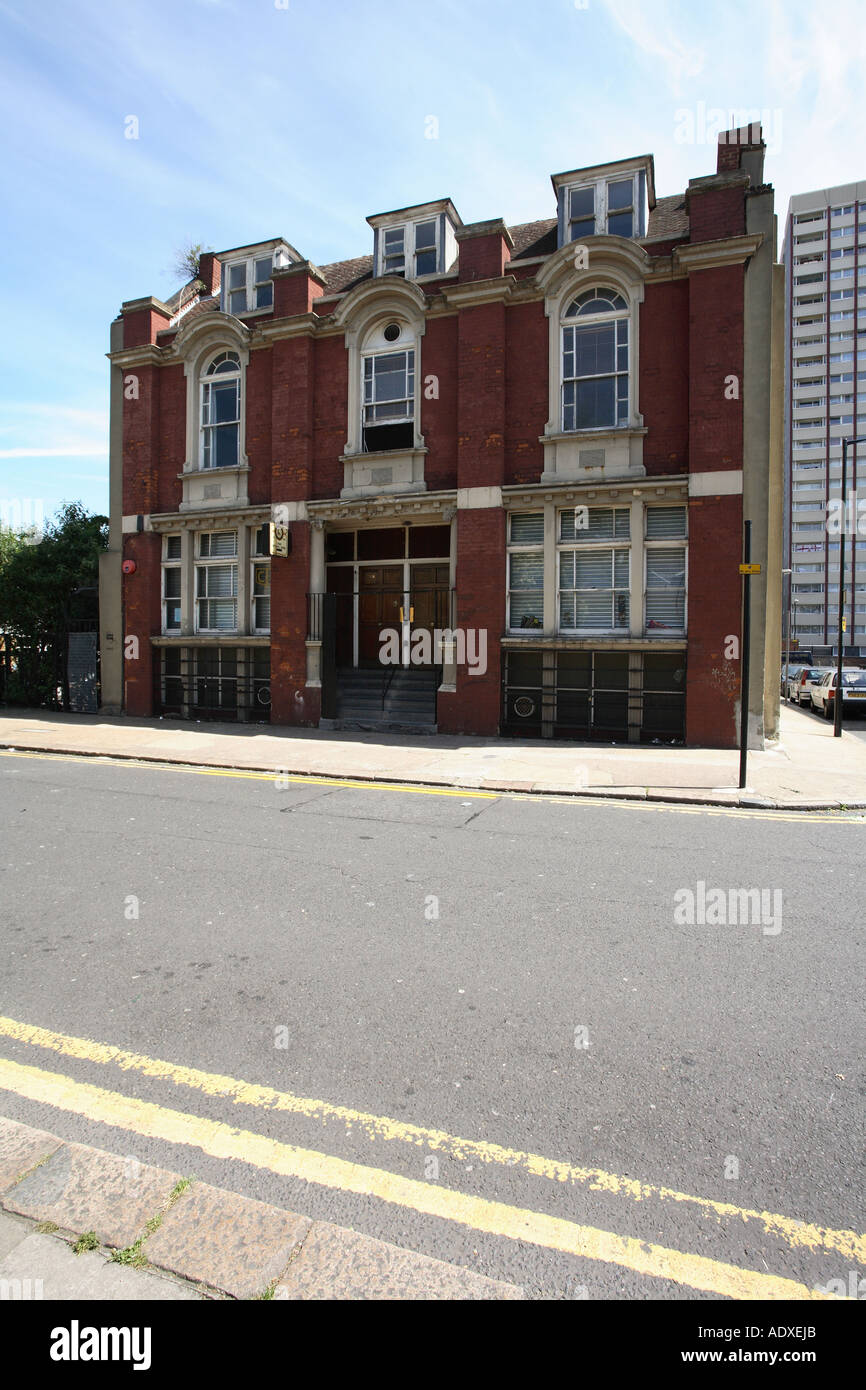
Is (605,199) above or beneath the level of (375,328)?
above

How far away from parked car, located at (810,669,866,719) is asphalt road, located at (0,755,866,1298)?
18360mm

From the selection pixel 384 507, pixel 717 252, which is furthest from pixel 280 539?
pixel 717 252

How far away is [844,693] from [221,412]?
20300mm

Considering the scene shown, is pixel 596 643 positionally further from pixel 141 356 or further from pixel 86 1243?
pixel 141 356

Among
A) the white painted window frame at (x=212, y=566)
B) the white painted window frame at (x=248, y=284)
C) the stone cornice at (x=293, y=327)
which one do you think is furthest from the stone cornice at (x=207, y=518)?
the white painted window frame at (x=248, y=284)

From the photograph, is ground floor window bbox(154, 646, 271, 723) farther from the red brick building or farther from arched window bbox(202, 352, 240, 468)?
arched window bbox(202, 352, 240, 468)

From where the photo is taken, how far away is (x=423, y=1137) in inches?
110

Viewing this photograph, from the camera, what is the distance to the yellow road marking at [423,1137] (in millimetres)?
2348

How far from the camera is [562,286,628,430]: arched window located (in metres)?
14.2

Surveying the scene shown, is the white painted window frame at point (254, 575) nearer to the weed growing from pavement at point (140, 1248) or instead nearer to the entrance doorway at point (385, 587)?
the entrance doorway at point (385, 587)

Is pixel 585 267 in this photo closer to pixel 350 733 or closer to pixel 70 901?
pixel 350 733

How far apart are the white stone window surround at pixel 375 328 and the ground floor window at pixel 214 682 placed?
17.7 ft

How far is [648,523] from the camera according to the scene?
14023mm

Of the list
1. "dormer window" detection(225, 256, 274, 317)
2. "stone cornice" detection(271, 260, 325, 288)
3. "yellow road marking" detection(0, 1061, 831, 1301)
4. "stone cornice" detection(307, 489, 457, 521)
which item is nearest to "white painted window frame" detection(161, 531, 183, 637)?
"stone cornice" detection(307, 489, 457, 521)
